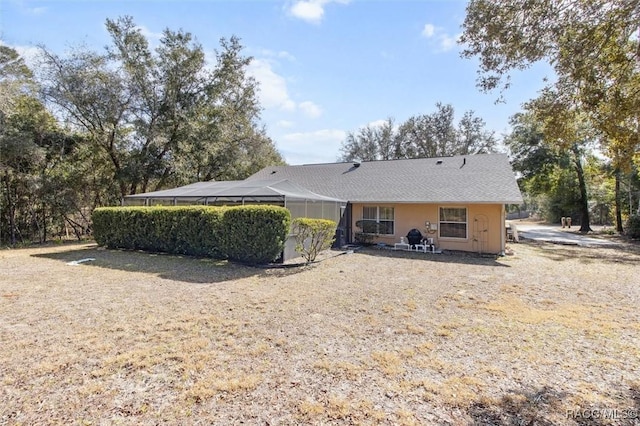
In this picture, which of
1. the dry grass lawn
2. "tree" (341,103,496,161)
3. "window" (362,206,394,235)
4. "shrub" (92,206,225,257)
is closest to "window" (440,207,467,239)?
"window" (362,206,394,235)

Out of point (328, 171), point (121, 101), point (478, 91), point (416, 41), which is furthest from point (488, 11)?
point (121, 101)

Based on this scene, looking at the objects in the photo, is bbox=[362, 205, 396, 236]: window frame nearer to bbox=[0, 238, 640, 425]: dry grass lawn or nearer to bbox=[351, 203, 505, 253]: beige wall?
bbox=[351, 203, 505, 253]: beige wall

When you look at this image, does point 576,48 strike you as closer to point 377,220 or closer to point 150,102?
point 377,220

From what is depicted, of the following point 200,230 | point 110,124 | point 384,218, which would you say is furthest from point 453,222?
point 110,124

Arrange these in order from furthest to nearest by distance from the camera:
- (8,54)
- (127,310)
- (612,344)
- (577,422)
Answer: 1. (8,54)
2. (127,310)
3. (612,344)
4. (577,422)

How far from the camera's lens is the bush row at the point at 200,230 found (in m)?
8.95

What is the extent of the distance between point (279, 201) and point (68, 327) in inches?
246

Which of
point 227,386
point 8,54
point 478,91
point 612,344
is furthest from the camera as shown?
point 8,54

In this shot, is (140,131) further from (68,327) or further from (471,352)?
(471,352)

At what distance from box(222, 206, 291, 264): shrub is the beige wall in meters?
6.13

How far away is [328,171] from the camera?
17875 millimetres

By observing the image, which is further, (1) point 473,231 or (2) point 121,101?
(2) point 121,101

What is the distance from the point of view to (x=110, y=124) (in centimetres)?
1614

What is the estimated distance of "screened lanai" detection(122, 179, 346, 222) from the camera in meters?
10.2
